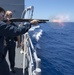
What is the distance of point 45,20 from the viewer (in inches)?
172

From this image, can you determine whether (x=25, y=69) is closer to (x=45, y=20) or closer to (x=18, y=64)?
(x=18, y=64)

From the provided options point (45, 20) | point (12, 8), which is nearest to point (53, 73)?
point (12, 8)

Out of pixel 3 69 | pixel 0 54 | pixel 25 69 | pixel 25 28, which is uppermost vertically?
pixel 25 28

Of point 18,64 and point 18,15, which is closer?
point 18,64

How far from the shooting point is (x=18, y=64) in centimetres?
688

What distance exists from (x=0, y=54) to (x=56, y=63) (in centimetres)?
983

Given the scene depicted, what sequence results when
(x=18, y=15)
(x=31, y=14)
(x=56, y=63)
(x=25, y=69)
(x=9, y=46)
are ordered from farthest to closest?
(x=56, y=63)
(x=18, y=15)
(x=31, y=14)
(x=25, y=69)
(x=9, y=46)

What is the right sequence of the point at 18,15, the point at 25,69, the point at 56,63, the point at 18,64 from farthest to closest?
the point at 56,63
the point at 18,15
the point at 18,64
the point at 25,69

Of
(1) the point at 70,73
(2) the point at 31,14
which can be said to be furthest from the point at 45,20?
(1) the point at 70,73

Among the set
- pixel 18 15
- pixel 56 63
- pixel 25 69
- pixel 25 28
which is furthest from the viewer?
pixel 56 63

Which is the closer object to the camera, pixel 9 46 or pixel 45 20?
pixel 45 20

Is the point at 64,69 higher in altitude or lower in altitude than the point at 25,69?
lower

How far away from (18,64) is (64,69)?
5.65 m

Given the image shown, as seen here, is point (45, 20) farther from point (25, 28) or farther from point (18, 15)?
point (18, 15)
